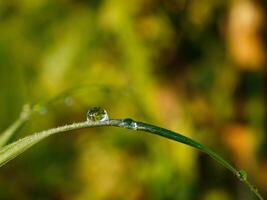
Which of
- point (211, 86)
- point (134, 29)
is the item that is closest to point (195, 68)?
point (211, 86)

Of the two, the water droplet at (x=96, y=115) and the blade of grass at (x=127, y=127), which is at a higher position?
the water droplet at (x=96, y=115)

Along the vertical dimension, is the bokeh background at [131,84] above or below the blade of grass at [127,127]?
above

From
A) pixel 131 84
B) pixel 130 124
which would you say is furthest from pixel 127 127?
pixel 131 84

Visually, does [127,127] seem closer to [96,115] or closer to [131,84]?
[96,115]

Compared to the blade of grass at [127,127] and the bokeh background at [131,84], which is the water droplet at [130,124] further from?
the bokeh background at [131,84]

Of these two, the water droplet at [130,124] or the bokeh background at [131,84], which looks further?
the bokeh background at [131,84]

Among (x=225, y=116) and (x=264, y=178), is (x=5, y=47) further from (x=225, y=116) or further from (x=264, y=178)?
(x=264, y=178)

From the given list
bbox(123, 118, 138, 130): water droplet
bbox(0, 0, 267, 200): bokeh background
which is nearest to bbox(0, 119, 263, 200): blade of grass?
bbox(123, 118, 138, 130): water droplet

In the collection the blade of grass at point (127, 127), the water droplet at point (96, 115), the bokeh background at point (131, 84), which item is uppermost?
the bokeh background at point (131, 84)

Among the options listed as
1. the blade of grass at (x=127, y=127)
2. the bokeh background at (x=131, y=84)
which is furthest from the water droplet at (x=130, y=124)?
the bokeh background at (x=131, y=84)
